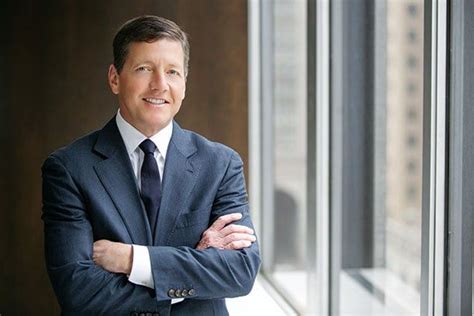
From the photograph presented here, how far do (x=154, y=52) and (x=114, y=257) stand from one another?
1.26 ft

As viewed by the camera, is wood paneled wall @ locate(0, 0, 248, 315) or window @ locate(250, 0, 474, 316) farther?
window @ locate(250, 0, 474, 316)

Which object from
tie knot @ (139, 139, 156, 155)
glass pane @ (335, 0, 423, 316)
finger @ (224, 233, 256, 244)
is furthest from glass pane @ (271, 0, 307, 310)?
tie knot @ (139, 139, 156, 155)

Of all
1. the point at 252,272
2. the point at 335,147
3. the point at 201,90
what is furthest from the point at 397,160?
the point at 252,272

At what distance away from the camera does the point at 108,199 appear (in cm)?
131

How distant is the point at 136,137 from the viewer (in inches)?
53.0

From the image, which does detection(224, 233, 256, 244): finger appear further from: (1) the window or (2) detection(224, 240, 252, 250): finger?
(1) the window

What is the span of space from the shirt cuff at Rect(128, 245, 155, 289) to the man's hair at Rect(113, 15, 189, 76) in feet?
1.16

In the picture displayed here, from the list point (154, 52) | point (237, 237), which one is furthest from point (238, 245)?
point (154, 52)

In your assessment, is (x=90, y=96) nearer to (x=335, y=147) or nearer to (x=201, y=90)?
(x=201, y=90)

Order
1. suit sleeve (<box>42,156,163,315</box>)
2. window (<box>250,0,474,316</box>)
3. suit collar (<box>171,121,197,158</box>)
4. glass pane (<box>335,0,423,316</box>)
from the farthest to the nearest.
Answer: glass pane (<box>335,0,423,316</box>) < window (<box>250,0,474,316</box>) < suit collar (<box>171,121,197,158</box>) < suit sleeve (<box>42,156,163,315</box>)

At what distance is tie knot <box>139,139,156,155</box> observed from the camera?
4.41 ft

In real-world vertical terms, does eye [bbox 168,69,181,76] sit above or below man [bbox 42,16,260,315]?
above

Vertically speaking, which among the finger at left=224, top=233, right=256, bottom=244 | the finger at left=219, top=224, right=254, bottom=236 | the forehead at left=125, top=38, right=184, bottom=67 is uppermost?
the forehead at left=125, top=38, right=184, bottom=67

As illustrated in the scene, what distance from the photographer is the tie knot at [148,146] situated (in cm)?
134
